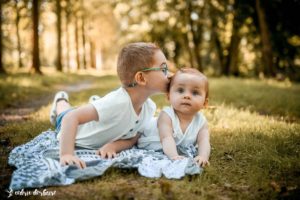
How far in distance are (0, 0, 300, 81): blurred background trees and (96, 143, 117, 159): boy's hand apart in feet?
32.8

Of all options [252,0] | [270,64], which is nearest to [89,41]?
[252,0]

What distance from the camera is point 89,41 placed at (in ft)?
134

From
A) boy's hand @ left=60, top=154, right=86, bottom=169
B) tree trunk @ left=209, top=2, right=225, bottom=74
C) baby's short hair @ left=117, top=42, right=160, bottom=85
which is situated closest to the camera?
boy's hand @ left=60, top=154, right=86, bottom=169

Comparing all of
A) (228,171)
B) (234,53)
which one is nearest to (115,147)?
(228,171)

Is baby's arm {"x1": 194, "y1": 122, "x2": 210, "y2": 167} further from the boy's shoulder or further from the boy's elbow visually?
the boy's elbow

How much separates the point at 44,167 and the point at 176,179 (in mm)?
1203

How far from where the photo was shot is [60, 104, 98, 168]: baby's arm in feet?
10.1

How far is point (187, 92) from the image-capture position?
370 cm

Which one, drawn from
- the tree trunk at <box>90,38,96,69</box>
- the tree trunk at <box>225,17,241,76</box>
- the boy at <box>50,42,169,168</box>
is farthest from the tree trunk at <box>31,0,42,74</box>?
the tree trunk at <box>90,38,96,69</box>

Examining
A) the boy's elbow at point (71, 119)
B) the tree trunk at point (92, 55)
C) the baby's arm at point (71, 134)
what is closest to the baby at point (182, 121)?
the baby's arm at point (71, 134)

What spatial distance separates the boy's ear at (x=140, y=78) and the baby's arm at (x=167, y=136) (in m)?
0.54

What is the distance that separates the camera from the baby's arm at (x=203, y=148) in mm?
3422

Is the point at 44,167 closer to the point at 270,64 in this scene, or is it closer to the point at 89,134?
the point at 89,134

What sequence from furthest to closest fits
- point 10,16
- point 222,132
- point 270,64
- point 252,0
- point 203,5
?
point 10,16, point 203,5, point 252,0, point 270,64, point 222,132
